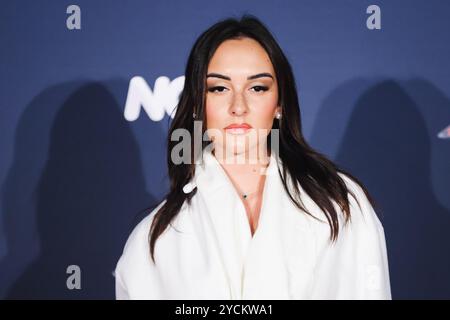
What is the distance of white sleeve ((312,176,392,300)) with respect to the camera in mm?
1148

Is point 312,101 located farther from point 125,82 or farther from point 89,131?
point 89,131

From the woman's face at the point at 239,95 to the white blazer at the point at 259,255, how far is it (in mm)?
89

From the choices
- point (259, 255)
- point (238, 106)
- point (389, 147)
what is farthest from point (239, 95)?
point (389, 147)

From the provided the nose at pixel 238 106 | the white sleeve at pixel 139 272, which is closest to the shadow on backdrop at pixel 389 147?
the nose at pixel 238 106

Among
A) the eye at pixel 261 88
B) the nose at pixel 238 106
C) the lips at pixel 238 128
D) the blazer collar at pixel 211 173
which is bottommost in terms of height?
the blazer collar at pixel 211 173

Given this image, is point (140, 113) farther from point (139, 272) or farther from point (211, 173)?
point (139, 272)

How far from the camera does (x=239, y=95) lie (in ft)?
4.05

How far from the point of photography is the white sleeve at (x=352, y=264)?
115 cm

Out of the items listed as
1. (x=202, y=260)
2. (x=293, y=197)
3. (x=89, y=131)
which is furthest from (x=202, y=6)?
(x=202, y=260)

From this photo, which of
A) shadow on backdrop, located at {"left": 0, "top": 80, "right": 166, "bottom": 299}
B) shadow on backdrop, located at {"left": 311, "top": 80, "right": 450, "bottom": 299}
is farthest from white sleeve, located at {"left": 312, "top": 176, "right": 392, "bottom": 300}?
shadow on backdrop, located at {"left": 0, "top": 80, "right": 166, "bottom": 299}

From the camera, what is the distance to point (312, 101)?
5.53 feet

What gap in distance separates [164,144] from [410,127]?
28.4 inches

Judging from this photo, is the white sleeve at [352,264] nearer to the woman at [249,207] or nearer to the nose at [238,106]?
the woman at [249,207]

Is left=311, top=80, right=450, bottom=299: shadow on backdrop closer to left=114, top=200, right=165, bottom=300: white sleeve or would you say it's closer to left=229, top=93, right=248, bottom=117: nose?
left=229, top=93, right=248, bottom=117: nose
